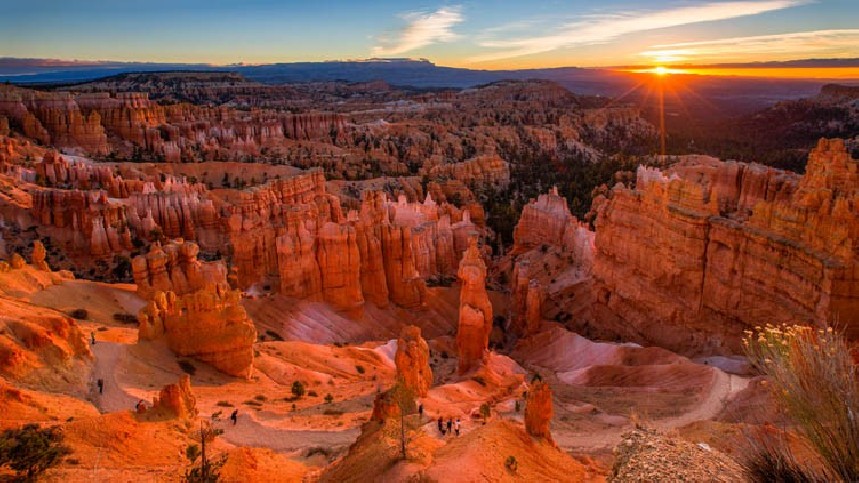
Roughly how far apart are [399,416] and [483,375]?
1061 centimetres

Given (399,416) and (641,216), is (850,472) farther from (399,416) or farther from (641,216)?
(641,216)

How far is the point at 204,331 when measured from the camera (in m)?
17.9

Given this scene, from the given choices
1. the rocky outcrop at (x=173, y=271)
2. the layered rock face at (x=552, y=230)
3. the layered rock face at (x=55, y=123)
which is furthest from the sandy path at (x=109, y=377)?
the layered rock face at (x=55, y=123)

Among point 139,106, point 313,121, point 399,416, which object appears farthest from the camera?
point 313,121

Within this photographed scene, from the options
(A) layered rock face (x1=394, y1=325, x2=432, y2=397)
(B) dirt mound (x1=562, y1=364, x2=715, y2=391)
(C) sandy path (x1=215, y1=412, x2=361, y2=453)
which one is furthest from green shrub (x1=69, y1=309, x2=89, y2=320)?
(B) dirt mound (x1=562, y1=364, x2=715, y2=391)

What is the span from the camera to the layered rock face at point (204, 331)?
58.3ft

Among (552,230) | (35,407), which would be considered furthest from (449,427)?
(552,230)

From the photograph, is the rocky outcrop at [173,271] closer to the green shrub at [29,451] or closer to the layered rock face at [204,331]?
the layered rock face at [204,331]

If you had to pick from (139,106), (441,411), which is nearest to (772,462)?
(441,411)

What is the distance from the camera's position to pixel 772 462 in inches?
304

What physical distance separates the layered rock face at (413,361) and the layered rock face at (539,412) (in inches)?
175

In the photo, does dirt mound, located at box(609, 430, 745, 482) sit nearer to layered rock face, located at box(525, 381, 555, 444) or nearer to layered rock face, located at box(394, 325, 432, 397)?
layered rock face, located at box(525, 381, 555, 444)

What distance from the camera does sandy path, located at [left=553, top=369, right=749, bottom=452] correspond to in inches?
608

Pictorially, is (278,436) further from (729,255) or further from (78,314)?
(729,255)
